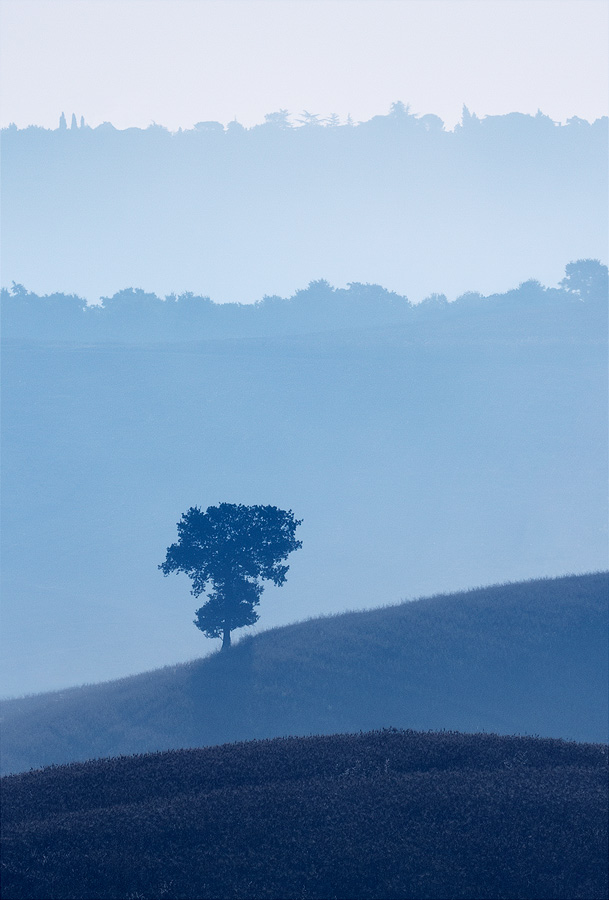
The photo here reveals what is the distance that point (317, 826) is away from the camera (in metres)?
13.5

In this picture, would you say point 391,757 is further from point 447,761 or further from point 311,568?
point 311,568

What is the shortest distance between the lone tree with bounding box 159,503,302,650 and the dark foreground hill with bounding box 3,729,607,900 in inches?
1264

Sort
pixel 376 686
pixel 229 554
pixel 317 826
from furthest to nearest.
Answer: pixel 229 554 → pixel 376 686 → pixel 317 826

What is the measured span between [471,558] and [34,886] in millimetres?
153937

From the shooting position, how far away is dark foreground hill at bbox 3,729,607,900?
12.2 m

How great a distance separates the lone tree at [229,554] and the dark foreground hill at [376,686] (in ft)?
7.49

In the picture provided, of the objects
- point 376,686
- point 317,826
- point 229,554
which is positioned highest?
point 229,554

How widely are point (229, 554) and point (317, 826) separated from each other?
117 feet

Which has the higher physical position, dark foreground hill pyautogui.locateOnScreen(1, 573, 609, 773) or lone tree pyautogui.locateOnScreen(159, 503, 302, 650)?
lone tree pyautogui.locateOnScreen(159, 503, 302, 650)

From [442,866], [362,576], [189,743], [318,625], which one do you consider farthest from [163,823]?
[362,576]

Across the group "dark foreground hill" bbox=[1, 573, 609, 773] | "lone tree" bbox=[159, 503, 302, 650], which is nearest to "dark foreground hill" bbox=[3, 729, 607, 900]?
"dark foreground hill" bbox=[1, 573, 609, 773]

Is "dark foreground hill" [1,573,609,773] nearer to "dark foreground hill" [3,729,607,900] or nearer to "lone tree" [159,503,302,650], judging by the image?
"lone tree" [159,503,302,650]

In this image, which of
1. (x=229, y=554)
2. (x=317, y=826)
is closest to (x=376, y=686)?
(x=229, y=554)

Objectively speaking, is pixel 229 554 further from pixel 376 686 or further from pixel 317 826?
pixel 317 826
